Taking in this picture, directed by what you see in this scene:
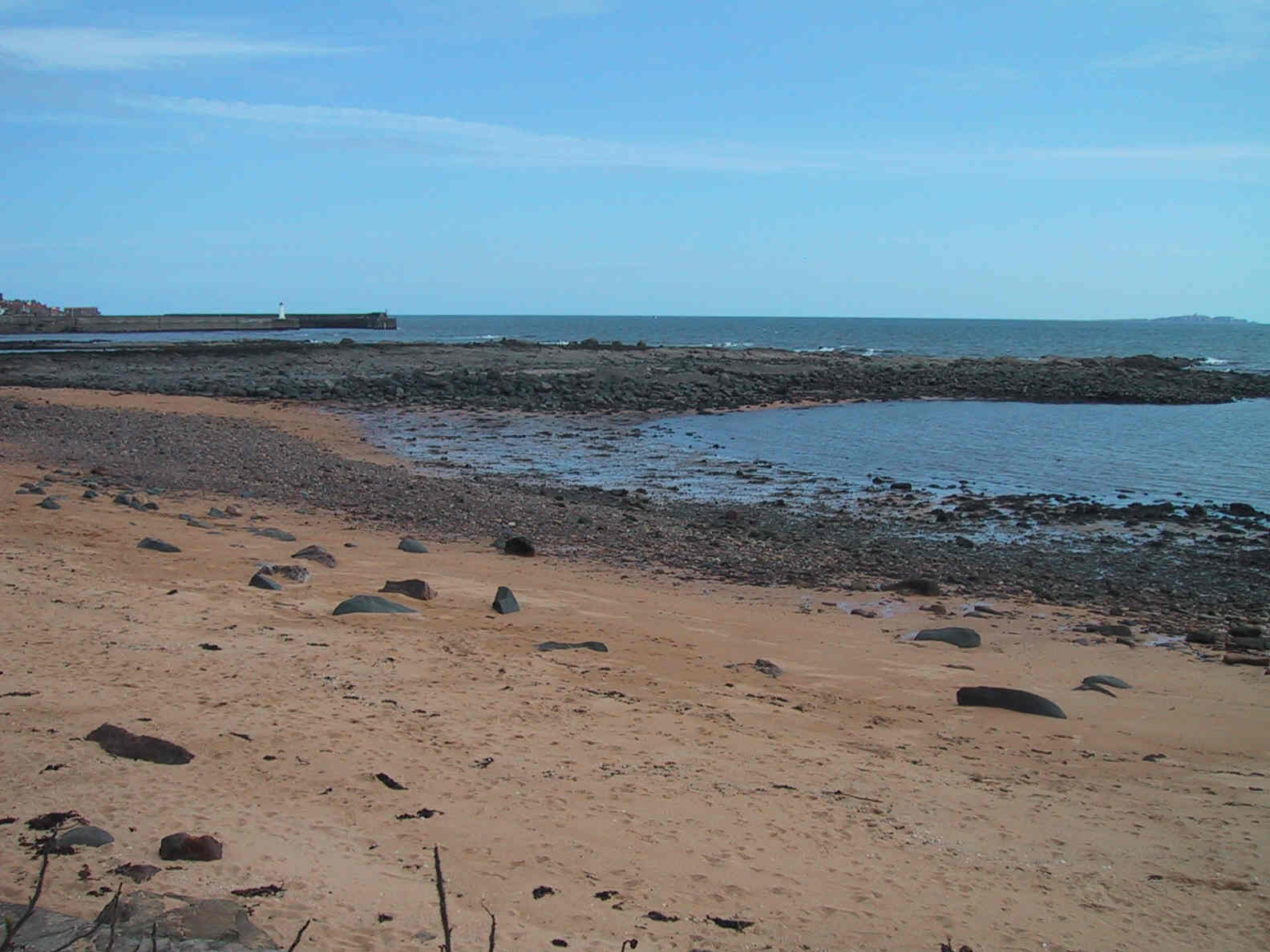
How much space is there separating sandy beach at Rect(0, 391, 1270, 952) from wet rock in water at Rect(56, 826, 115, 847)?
11 cm

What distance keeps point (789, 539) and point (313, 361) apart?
35.5m

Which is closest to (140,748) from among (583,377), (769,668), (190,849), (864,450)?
(190,849)

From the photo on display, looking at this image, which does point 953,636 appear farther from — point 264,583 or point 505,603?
point 264,583

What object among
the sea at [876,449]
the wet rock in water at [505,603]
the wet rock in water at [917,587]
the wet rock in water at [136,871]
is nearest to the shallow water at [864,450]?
the sea at [876,449]

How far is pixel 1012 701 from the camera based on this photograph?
780 cm

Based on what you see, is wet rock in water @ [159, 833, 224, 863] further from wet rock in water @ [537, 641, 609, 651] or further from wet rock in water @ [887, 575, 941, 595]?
wet rock in water @ [887, 575, 941, 595]

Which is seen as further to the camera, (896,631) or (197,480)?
(197,480)

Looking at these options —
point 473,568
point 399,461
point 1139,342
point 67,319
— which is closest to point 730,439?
point 399,461

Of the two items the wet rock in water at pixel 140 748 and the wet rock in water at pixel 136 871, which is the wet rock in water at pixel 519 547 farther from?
the wet rock in water at pixel 136 871

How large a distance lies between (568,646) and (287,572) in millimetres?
2918

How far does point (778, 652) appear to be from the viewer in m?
Result: 8.97

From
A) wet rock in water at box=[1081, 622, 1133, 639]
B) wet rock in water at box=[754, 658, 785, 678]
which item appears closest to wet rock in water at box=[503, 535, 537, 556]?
wet rock in water at box=[754, 658, 785, 678]

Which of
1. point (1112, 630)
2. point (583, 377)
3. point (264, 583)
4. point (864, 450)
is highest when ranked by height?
point (583, 377)

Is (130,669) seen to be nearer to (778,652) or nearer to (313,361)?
(778,652)
